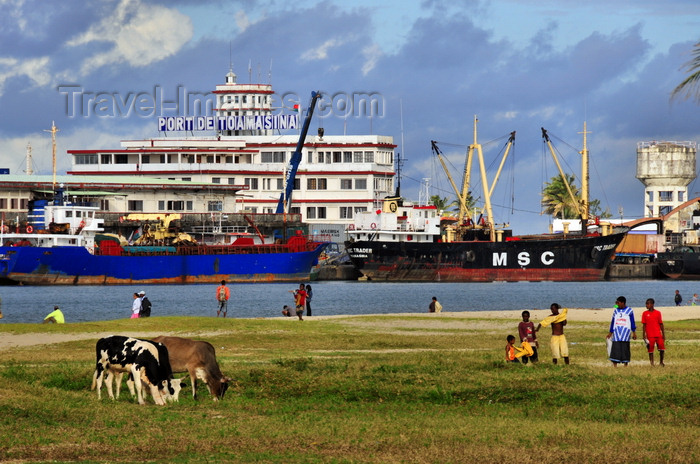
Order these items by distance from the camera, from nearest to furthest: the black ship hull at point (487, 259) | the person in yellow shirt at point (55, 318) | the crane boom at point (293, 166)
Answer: the person in yellow shirt at point (55, 318)
the black ship hull at point (487, 259)
the crane boom at point (293, 166)

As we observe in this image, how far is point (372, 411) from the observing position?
20297 mm

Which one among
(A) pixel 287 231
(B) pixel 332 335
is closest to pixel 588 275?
(A) pixel 287 231

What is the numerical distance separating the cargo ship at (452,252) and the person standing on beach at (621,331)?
8383 cm

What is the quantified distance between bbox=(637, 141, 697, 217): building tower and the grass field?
140 m

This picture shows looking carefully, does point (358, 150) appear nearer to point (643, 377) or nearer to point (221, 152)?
point (221, 152)

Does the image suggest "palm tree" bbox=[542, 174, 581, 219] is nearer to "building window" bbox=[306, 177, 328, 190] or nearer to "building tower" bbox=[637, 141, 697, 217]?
"building tower" bbox=[637, 141, 697, 217]

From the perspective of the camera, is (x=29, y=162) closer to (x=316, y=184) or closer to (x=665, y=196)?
(x=316, y=184)

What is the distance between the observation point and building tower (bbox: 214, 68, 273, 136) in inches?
5891

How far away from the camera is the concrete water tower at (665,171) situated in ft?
546

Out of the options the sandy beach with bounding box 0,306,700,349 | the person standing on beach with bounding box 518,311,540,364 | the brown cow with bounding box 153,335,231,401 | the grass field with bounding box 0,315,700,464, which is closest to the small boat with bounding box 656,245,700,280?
the sandy beach with bounding box 0,306,700,349

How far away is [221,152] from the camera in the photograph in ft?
465

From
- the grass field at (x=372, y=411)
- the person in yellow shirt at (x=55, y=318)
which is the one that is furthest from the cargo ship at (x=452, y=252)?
the grass field at (x=372, y=411)

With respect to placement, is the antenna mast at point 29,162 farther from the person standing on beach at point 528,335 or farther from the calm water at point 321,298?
the person standing on beach at point 528,335

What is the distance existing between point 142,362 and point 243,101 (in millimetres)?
131779
